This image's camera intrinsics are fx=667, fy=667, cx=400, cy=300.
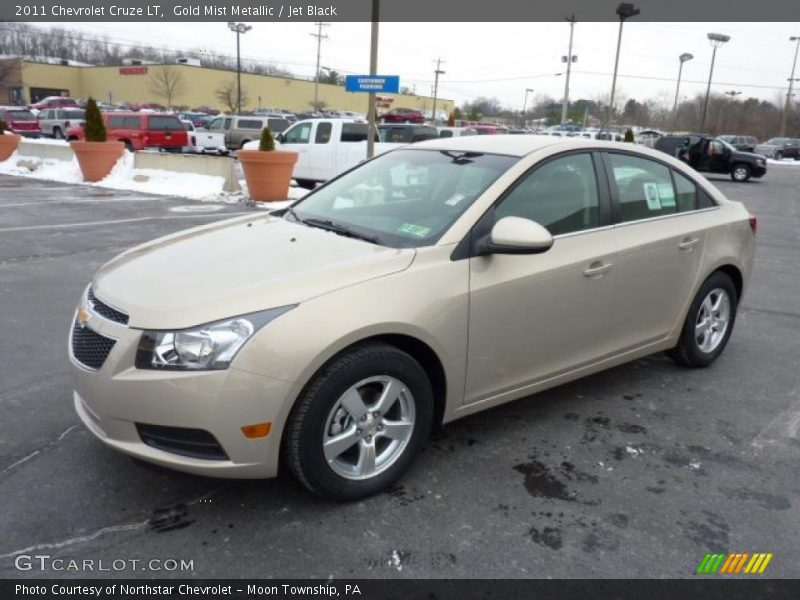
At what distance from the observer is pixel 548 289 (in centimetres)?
347

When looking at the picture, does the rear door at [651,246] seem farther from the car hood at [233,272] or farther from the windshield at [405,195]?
the car hood at [233,272]

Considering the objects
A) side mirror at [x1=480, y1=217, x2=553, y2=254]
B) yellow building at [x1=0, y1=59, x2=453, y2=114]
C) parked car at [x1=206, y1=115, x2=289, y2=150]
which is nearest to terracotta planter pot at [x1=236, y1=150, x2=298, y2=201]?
side mirror at [x1=480, y1=217, x2=553, y2=254]

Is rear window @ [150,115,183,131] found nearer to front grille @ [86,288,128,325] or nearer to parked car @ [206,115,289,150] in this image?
parked car @ [206,115,289,150]

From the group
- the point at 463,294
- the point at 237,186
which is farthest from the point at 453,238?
the point at 237,186

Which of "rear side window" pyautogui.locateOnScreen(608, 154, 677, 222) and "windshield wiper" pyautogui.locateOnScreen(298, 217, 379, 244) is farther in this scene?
"rear side window" pyautogui.locateOnScreen(608, 154, 677, 222)

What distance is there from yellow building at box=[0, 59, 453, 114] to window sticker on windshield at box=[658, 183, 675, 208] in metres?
81.1

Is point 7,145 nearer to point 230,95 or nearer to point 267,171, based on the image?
point 267,171

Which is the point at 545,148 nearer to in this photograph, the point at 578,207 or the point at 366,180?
the point at 578,207

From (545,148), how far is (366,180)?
3.59 ft
